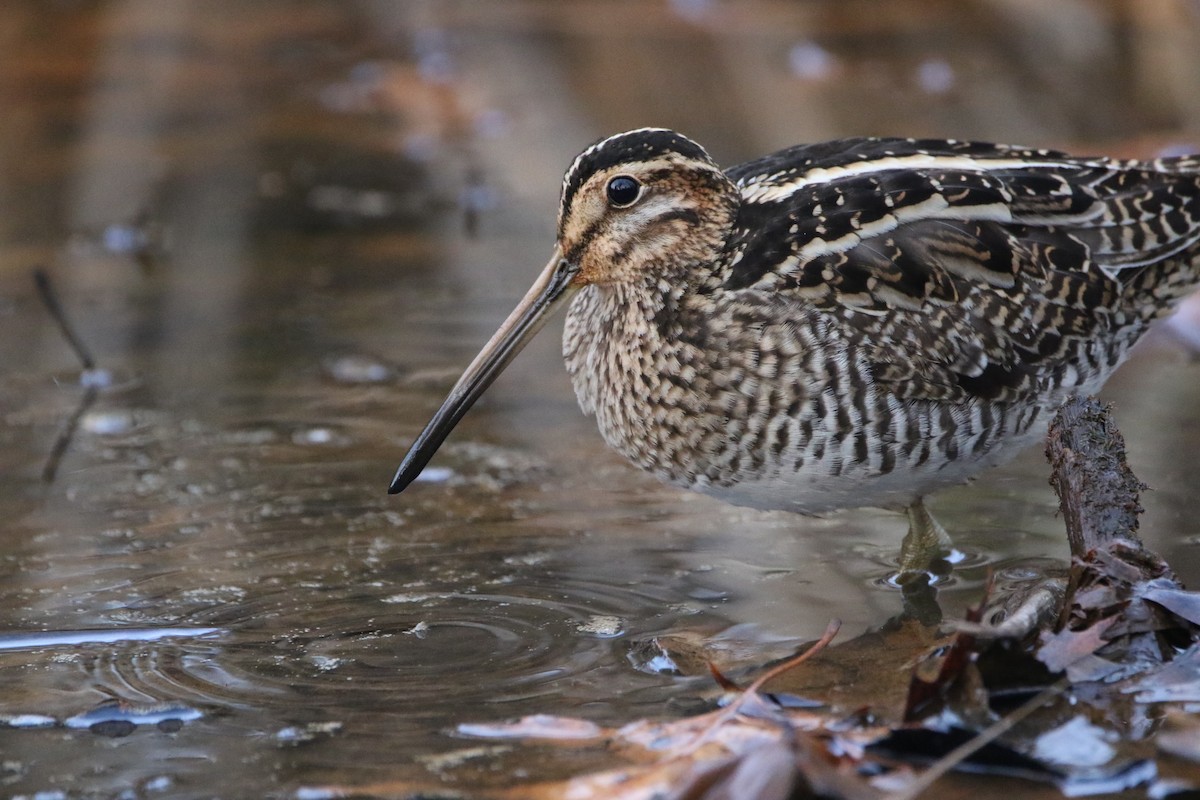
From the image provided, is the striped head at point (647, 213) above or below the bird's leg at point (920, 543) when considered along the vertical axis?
above

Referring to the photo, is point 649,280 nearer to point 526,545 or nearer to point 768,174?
point 768,174

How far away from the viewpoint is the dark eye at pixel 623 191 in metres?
5.05

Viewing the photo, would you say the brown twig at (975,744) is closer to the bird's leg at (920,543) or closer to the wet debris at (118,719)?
the bird's leg at (920,543)

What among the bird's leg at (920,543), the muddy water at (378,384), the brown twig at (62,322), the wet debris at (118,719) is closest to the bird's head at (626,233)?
the muddy water at (378,384)

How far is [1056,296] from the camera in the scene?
16.9 ft

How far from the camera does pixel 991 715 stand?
3.76 meters

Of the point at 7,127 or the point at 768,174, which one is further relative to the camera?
the point at 7,127

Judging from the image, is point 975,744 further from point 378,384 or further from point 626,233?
point 378,384

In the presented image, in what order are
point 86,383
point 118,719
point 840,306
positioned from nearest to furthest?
1. point 118,719
2. point 840,306
3. point 86,383

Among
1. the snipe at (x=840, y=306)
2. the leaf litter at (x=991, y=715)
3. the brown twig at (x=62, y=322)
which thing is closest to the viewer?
the leaf litter at (x=991, y=715)

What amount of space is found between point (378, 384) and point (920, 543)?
2525 mm

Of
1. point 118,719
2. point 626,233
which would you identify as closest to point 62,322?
point 626,233

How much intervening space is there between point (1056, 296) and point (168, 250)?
4714mm

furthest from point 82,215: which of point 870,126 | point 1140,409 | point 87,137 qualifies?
point 1140,409
